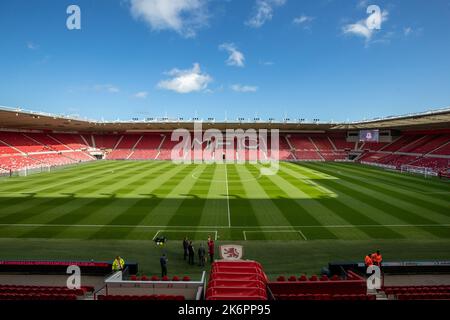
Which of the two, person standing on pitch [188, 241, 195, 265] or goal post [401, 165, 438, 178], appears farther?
goal post [401, 165, 438, 178]

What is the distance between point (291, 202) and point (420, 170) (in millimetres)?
30657

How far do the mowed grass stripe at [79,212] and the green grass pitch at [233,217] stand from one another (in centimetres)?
7

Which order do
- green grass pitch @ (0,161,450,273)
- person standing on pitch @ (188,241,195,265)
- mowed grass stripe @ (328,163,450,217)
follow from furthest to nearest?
mowed grass stripe @ (328,163,450,217) → green grass pitch @ (0,161,450,273) → person standing on pitch @ (188,241,195,265)

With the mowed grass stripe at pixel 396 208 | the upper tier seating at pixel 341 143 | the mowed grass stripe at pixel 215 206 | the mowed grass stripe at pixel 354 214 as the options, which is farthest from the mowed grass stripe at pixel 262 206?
the upper tier seating at pixel 341 143

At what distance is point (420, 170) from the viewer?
1785 inches

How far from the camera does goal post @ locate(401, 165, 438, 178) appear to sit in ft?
139

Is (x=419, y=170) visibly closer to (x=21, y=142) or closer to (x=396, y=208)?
(x=396, y=208)

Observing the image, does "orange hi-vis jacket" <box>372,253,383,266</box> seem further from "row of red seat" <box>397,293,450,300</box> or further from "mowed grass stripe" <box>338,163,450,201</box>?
"mowed grass stripe" <box>338,163,450,201</box>

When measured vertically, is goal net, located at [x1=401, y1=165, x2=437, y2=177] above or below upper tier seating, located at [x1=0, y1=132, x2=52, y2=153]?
below

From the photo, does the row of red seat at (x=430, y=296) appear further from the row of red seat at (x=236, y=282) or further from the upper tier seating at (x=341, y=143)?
the upper tier seating at (x=341, y=143)

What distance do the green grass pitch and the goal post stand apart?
888 cm

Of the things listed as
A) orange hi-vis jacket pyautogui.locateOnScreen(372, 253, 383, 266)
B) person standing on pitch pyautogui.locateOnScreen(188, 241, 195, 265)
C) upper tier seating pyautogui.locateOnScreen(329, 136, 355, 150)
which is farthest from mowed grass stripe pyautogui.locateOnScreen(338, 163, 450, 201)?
upper tier seating pyautogui.locateOnScreen(329, 136, 355, 150)
